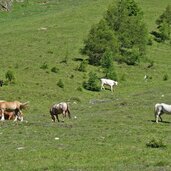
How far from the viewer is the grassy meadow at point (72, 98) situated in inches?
901

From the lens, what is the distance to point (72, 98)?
4822cm

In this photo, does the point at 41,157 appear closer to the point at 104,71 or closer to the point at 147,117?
the point at 147,117

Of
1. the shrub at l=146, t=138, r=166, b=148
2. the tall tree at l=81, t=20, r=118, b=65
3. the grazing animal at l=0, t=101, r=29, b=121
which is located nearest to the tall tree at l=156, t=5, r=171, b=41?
the tall tree at l=81, t=20, r=118, b=65

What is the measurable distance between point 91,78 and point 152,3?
5246cm

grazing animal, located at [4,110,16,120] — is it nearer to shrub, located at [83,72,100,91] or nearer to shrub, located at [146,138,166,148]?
shrub, located at [146,138,166,148]

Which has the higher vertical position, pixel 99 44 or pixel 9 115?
pixel 9 115

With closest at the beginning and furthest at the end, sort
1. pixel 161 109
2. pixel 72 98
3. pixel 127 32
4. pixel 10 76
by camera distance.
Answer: pixel 161 109 < pixel 72 98 < pixel 10 76 < pixel 127 32

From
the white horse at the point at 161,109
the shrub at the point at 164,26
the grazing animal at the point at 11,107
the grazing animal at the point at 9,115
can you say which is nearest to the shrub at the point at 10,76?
the grazing animal at the point at 9,115

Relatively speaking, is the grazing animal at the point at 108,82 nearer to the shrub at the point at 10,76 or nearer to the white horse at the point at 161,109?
the shrub at the point at 10,76

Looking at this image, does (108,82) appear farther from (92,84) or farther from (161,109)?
(161,109)

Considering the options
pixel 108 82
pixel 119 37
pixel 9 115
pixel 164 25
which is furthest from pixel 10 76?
pixel 164 25

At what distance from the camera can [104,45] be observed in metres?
68.3

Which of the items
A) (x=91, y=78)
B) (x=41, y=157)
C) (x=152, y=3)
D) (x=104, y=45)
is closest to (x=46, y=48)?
(x=104, y=45)

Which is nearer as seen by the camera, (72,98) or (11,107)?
(11,107)
